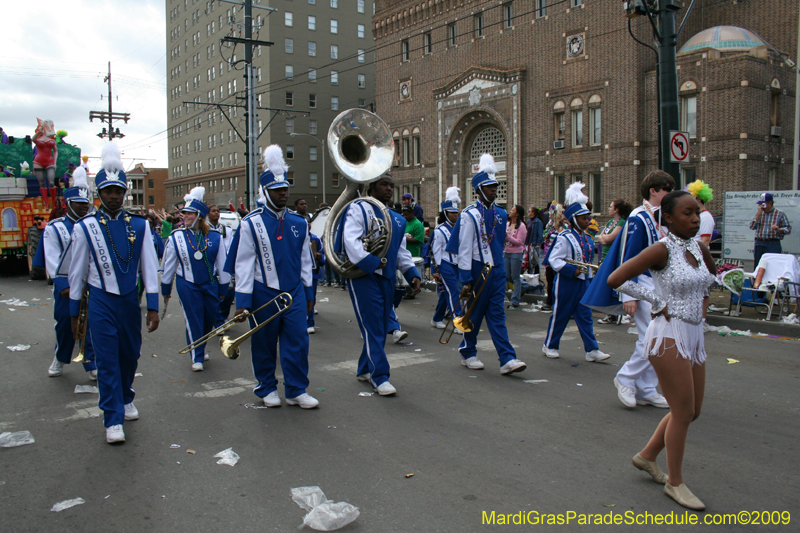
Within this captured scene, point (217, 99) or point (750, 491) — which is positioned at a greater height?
point (217, 99)

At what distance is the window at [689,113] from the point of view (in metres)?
27.4

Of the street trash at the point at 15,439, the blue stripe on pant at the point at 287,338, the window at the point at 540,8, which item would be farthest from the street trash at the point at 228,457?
the window at the point at 540,8

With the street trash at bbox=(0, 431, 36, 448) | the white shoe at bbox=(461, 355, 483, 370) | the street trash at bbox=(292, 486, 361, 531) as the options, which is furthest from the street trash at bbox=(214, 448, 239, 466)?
the white shoe at bbox=(461, 355, 483, 370)

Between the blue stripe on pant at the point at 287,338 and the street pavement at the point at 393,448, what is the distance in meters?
0.28

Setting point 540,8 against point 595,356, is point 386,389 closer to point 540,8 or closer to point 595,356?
point 595,356

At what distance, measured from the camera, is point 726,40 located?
90.2 feet

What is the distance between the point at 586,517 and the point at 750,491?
1.13 m

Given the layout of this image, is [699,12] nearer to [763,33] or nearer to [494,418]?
[763,33]

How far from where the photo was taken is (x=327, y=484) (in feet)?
12.7

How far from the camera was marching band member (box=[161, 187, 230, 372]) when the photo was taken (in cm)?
736

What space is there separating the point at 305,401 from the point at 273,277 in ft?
3.73

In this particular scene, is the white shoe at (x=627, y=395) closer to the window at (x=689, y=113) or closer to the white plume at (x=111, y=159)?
the white plume at (x=111, y=159)

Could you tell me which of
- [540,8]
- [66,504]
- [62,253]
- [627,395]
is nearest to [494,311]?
[627,395]

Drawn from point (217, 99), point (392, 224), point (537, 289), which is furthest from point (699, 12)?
point (217, 99)
